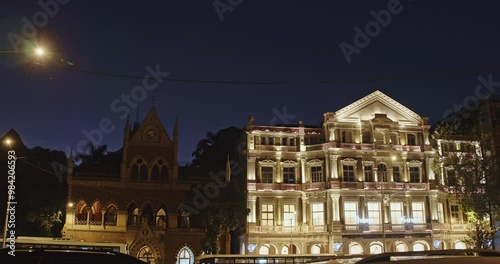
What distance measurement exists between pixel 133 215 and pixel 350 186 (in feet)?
67.4

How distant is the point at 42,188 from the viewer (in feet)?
179

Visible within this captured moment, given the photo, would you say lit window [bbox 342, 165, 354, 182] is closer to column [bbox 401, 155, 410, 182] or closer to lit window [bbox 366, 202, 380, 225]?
lit window [bbox 366, 202, 380, 225]

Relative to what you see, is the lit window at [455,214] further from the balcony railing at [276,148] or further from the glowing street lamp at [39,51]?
the glowing street lamp at [39,51]

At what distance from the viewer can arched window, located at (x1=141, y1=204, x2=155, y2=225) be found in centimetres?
4750

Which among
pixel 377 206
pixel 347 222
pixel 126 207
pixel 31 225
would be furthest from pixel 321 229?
A: pixel 31 225

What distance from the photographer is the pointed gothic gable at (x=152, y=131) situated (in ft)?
163

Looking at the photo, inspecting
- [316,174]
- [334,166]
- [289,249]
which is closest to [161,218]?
[289,249]

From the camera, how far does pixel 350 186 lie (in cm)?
4831

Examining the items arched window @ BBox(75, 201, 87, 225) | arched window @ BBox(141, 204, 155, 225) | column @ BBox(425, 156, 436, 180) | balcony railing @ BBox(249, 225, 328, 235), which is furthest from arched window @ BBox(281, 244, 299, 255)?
arched window @ BBox(75, 201, 87, 225)

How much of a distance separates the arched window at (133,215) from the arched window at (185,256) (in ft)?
16.2

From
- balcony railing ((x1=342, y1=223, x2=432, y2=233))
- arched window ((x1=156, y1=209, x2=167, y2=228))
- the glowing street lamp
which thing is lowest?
balcony railing ((x1=342, y1=223, x2=432, y2=233))

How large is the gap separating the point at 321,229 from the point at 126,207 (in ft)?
59.5

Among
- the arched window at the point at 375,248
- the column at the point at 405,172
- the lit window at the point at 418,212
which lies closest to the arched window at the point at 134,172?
the arched window at the point at 375,248

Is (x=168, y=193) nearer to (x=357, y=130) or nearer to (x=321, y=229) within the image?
(x=321, y=229)
